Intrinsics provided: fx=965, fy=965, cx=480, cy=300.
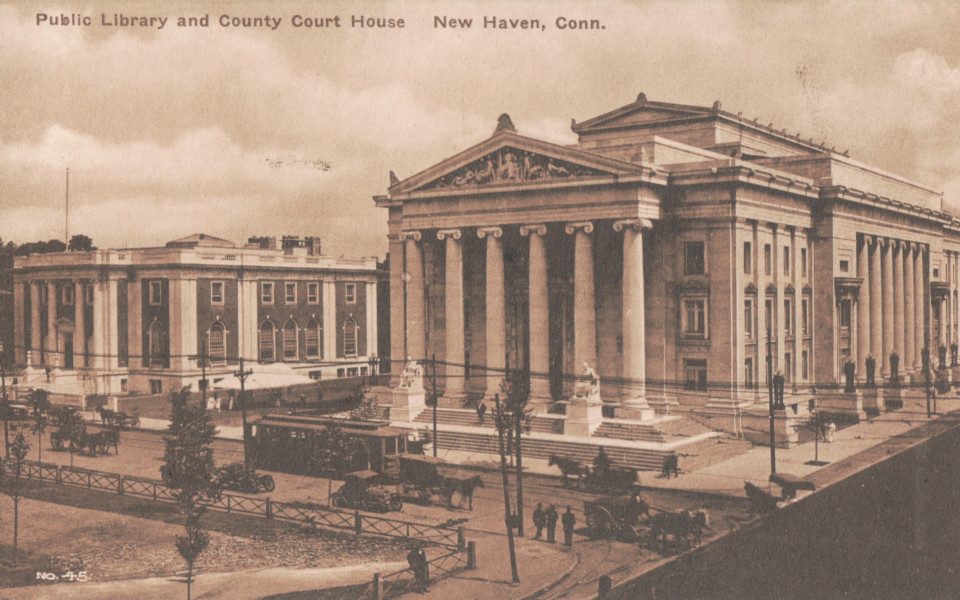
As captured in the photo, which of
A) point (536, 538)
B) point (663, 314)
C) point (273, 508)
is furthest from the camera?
point (663, 314)

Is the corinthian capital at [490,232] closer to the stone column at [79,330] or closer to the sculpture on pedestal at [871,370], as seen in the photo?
the stone column at [79,330]

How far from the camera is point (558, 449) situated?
141 ft

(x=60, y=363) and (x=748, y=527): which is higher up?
(x=60, y=363)

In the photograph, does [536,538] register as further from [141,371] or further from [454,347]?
[141,371]

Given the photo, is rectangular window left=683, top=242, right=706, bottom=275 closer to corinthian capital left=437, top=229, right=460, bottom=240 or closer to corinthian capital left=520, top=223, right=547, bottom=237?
corinthian capital left=520, top=223, right=547, bottom=237

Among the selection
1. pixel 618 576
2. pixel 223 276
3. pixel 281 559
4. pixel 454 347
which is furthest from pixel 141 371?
pixel 618 576

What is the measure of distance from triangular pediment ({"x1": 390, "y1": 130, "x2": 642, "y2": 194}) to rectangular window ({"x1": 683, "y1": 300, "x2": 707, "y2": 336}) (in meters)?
7.47

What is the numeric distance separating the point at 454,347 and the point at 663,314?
11043mm

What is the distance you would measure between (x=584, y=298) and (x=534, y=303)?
2.75 meters

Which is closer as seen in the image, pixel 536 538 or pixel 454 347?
pixel 536 538

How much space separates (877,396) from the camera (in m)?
54.8

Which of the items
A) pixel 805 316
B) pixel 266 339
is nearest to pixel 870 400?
pixel 805 316

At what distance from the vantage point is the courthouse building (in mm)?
47844

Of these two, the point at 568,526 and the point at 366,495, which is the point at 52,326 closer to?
the point at 366,495
